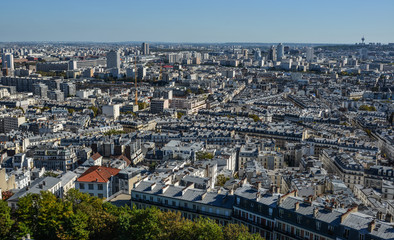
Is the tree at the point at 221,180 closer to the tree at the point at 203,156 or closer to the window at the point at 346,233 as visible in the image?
the tree at the point at 203,156

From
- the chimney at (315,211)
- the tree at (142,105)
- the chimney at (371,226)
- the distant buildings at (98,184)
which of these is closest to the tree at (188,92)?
the tree at (142,105)

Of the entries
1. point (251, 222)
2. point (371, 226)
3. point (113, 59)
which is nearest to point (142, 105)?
point (251, 222)

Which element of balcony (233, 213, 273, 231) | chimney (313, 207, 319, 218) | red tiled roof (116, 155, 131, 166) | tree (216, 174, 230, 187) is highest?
chimney (313, 207, 319, 218)

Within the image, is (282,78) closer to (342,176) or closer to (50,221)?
(342,176)

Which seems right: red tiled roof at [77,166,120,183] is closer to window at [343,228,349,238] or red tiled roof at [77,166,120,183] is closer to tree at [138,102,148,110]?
window at [343,228,349,238]

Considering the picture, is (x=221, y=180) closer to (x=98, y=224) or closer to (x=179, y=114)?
(x=98, y=224)

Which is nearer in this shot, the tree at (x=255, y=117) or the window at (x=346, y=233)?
the window at (x=346, y=233)

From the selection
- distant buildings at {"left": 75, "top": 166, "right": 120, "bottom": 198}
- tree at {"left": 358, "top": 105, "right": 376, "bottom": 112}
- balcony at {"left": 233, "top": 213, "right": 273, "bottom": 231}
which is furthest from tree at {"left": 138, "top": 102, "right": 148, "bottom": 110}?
balcony at {"left": 233, "top": 213, "right": 273, "bottom": 231}

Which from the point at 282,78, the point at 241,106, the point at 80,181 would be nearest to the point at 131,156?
the point at 80,181
